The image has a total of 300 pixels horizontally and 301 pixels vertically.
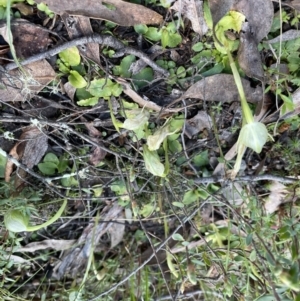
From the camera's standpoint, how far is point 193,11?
82 centimetres

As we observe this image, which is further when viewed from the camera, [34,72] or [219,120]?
[219,120]

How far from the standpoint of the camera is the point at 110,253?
1.21 m

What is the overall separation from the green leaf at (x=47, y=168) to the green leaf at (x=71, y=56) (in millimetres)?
272

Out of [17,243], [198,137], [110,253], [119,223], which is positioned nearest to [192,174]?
[198,137]

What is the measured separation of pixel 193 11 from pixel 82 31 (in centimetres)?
24

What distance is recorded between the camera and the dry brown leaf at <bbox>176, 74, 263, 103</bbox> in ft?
2.90

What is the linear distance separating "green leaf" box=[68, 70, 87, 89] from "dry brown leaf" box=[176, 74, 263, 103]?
229 millimetres

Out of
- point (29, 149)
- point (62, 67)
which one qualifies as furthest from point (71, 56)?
point (29, 149)

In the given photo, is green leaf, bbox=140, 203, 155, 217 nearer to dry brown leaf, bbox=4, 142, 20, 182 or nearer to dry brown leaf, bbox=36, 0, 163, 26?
dry brown leaf, bbox=4, 142, 20, 182

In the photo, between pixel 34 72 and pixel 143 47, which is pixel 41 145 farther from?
pixel 143 47

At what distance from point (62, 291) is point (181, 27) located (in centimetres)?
82

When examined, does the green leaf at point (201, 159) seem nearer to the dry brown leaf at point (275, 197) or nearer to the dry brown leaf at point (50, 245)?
the dry brown leaf at point (275, 197)

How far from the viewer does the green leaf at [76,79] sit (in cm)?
86

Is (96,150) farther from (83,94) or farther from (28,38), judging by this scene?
(28,38)
